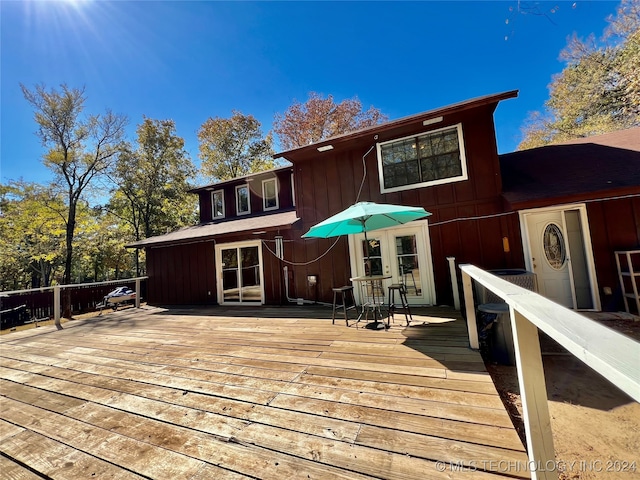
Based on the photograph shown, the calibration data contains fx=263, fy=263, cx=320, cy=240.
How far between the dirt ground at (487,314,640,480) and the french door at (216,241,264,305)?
6620 mm

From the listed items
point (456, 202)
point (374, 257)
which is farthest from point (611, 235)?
point (374, 257)

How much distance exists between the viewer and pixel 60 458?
71.6 inches

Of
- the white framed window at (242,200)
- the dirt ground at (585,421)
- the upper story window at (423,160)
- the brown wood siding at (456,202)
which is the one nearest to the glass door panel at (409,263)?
the brown wood siding at (456,202)

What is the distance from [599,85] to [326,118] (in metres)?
13.2

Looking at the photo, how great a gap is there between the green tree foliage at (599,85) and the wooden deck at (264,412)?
46.5ft

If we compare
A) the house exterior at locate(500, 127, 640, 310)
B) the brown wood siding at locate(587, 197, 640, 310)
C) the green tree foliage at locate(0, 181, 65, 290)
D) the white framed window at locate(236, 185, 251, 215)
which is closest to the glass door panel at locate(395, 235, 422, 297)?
the house exterior at locate(500, 127, 640, 310)

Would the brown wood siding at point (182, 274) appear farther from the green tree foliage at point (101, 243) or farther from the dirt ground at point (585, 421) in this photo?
the green tree foliage at point (101, 243)

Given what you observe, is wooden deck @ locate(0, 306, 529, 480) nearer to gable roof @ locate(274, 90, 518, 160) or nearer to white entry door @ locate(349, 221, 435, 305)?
white entry door @ locate(349, 221, 435, 305)

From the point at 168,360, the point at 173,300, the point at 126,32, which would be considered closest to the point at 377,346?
the point at 168,360

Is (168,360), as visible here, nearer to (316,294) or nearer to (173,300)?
(316,294)

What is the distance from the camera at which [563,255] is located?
18.3ft

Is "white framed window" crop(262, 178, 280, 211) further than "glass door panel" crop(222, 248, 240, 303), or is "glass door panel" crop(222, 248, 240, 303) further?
"white framed window" crop(262, 178, 280, 211)

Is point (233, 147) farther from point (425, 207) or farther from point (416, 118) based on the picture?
point (425, 207)

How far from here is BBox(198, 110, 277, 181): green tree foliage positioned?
1902 centimetres
